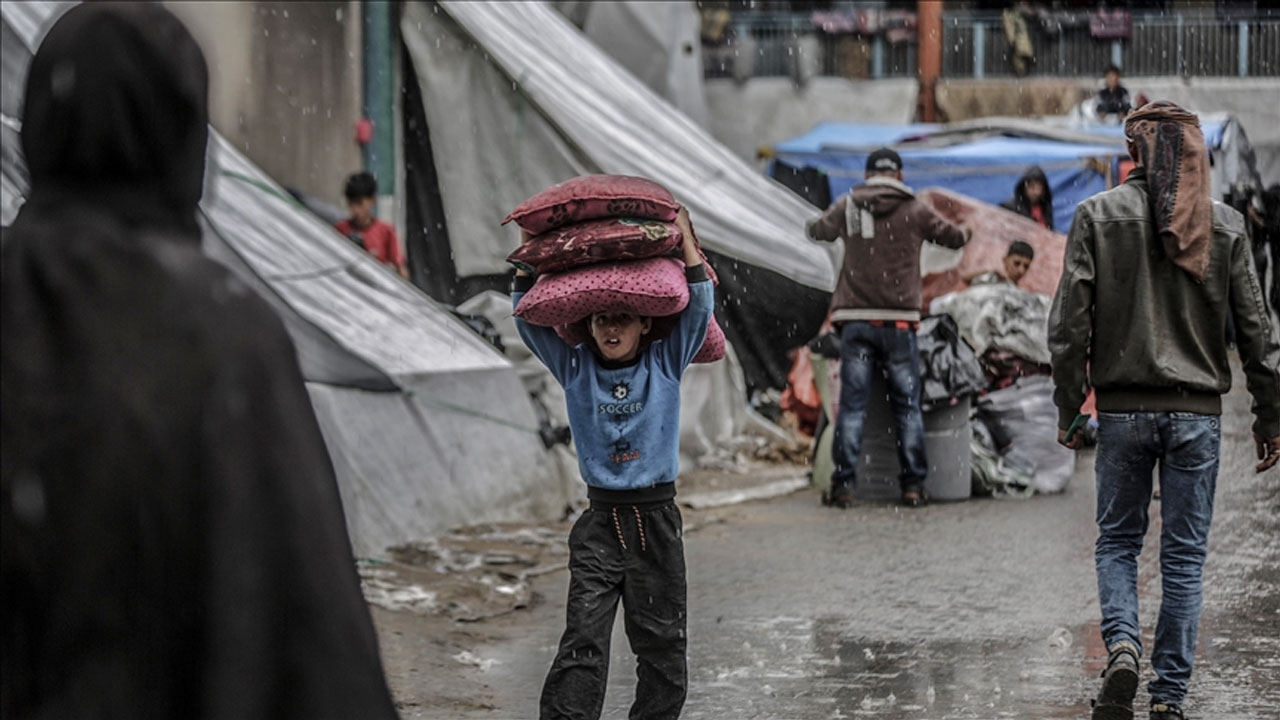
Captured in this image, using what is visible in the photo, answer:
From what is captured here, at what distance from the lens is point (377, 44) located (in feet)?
41.4

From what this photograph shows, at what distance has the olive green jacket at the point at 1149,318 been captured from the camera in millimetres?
5180

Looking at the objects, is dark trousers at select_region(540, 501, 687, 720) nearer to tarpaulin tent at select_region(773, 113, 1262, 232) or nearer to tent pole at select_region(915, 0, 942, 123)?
tarpaulin tent at select_region(773, 113, 1262, 232)

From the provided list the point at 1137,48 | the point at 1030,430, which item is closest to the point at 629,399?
the point at 1030,430

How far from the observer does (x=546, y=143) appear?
1205cm

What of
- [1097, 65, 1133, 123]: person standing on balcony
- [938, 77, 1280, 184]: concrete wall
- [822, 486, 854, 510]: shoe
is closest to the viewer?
→ [822, 486, 854, 510]: shoe

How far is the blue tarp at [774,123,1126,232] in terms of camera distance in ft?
58.0

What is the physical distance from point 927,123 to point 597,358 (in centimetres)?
2190

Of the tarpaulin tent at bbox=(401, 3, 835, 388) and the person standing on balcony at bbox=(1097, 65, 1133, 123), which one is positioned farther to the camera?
the person standing on balcony at bbox=(1097, 65, 1133, 123)

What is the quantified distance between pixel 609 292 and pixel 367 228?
6198 mm

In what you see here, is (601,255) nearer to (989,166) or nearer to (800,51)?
(989,166)

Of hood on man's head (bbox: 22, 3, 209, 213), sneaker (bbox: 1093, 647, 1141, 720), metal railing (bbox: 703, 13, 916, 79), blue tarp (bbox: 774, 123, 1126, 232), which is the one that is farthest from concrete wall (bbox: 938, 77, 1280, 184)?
hood on man's head (bbox: 22, 3, 209, 213)

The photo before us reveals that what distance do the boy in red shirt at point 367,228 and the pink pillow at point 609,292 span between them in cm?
583

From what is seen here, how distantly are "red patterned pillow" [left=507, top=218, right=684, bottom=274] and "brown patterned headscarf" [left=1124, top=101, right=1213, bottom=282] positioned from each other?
4.83ft

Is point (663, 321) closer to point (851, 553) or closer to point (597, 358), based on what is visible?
point (597, 358)
